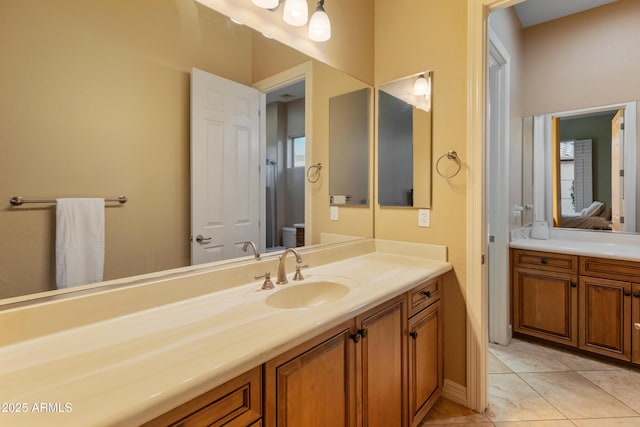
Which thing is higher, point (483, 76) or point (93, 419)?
point (483, 76)

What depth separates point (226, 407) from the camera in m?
0.76

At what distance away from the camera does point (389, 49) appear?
2.12 metres

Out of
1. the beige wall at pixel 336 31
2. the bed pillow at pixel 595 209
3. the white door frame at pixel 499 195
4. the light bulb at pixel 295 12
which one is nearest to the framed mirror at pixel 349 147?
the beige wall at pixel 336 31

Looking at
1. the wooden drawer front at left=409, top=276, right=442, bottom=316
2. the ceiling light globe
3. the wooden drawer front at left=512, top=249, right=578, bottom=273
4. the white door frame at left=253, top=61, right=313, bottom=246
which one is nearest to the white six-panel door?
the white door frame at left=253, top=61, right=313, bottom=246

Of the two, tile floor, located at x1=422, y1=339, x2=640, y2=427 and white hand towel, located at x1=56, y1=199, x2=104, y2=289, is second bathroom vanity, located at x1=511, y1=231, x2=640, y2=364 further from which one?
→ white hand towel, located at x1=56, y1=199, x2=104, y2=289

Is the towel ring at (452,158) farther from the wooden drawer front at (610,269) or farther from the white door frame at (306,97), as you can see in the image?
the wooden drawer front at (610,269)

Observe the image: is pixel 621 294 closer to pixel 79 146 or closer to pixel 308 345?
pixel 308 345

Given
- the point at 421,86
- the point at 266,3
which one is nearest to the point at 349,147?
the point at 421,86

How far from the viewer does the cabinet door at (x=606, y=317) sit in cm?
217

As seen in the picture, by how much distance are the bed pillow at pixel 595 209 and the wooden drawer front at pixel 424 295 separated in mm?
1971

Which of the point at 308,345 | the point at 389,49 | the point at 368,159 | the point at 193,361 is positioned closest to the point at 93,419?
the point at 193,361

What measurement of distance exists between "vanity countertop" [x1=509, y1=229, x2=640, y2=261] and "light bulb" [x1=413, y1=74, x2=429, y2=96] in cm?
155

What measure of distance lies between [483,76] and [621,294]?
6.03 ft

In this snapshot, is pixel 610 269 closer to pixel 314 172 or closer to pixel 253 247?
pixel 314 172
